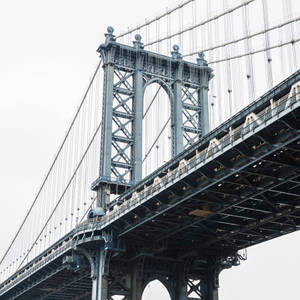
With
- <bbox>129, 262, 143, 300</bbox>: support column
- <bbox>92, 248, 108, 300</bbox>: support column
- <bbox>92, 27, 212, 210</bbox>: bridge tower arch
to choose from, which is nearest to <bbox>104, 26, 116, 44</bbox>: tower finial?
<bbox>92, 27, 212, 210</bbox>: bridge tower arch

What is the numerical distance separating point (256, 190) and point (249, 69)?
9.19m

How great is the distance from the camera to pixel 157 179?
4956 cm

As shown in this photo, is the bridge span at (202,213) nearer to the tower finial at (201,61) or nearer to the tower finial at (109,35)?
the tower finial at (109,35)

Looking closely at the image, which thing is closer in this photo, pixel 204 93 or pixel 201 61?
pixel 204 93

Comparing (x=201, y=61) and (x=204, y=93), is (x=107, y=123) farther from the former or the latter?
(x=201, y=61)

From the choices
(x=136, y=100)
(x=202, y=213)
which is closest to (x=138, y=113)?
(x=136, y=100)

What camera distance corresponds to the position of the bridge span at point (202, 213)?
127 ft

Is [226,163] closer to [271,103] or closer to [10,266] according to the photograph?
[271,103]

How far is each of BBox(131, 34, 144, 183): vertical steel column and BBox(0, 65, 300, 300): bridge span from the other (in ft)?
7.18

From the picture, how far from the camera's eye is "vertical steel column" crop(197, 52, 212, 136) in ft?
224

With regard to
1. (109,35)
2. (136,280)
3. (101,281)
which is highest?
(109,35)

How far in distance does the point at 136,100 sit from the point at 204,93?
25.8 feet

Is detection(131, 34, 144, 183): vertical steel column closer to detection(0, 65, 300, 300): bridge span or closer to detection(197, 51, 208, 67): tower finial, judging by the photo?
detection(0, 65, 300, 300): bridge span

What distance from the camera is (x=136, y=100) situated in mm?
66375
